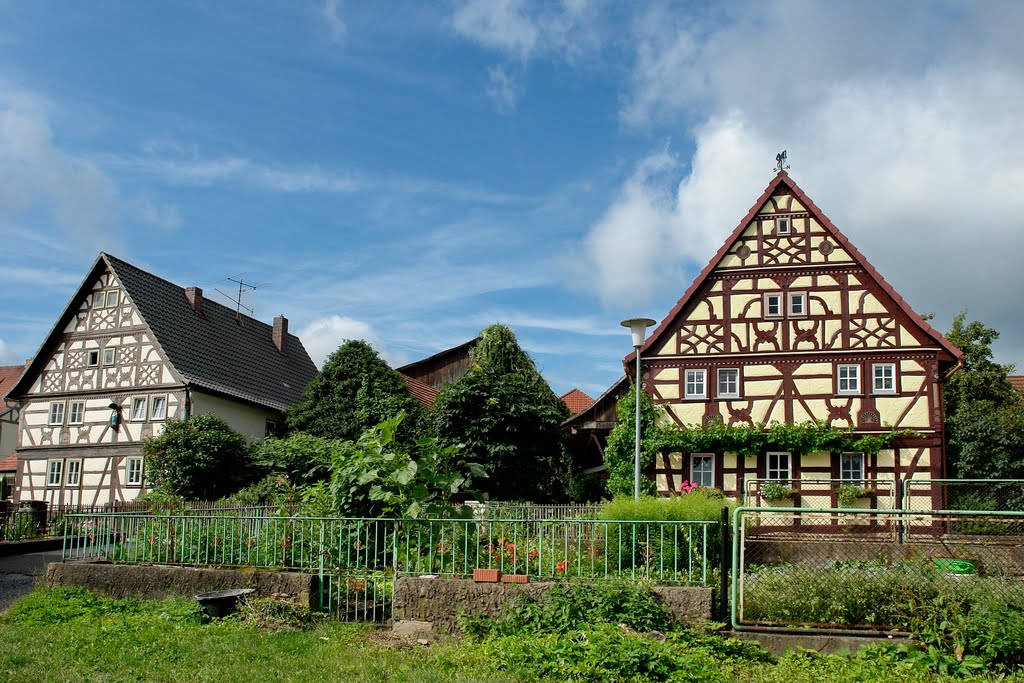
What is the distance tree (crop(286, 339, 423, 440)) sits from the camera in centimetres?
2897

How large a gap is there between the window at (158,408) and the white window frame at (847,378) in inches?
827

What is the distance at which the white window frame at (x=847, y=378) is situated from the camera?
2372 centimetres

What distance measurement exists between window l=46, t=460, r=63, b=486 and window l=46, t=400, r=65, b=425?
1.40 m

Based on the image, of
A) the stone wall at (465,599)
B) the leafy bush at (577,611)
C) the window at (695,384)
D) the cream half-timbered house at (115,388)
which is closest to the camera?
the leafy bush at (577,611)

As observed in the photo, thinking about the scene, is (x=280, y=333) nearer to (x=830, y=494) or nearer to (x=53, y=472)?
(x=53, y=472)

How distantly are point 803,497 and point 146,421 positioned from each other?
2099 centimetres

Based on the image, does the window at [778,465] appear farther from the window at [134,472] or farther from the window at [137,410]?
the window at [137,410]

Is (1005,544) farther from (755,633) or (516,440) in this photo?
(516,440)

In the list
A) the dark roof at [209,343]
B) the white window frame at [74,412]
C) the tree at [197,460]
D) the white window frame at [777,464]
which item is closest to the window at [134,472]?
the tree at [197,460]

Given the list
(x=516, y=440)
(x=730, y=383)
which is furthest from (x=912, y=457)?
(x=516, y=440)

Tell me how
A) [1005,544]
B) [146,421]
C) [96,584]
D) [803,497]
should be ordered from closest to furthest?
1. [1005,544]
2. [96,584]
3. [803,497]
4. [146,421]

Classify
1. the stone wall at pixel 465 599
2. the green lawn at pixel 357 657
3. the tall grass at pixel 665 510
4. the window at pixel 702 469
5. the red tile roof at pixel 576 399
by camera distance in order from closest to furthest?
the green lawn at pixel 357 657 → the stone wall at pixel 465 599 → the tall grass at pixel 665 510 → the window at pixel 702 469 → the red tile roof at pixel 576 399

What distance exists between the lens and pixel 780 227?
24781mm

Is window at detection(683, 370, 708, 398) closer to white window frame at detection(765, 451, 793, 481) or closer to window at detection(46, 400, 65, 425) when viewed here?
white window frame at detection(765, 451, 793, 481)
